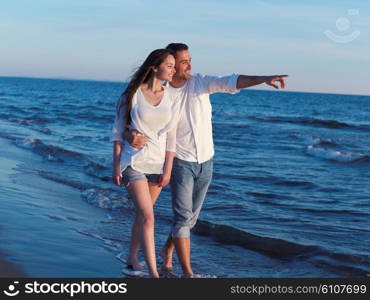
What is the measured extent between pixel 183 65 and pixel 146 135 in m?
0.70

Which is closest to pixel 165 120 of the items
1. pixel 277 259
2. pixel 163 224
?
pixel 277 259

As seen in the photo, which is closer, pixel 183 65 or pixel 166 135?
pixel 166 135

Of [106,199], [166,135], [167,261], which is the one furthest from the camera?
[106,199]

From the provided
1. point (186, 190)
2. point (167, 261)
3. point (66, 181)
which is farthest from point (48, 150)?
point (186, 190)

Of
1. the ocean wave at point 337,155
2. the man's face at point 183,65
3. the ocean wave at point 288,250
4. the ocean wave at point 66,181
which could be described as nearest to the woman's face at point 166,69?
the man's face at point 183,65

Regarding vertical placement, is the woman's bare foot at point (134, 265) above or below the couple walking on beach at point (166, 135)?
below

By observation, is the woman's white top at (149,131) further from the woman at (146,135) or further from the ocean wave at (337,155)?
the ocean wave at (337,155)

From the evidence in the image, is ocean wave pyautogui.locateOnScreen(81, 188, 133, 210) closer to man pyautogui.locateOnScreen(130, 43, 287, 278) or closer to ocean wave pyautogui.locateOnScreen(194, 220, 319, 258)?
ocean wave pyautogui.locateOnScreen(194, 220, 319, 258)

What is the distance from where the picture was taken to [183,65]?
15.8ft

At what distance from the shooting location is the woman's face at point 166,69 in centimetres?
462

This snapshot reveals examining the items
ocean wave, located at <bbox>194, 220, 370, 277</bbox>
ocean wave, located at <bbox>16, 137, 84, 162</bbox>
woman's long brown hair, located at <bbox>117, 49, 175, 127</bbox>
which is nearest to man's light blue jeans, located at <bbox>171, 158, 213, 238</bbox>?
woman's long brown hair, located at <bbox>117, 49, 175, 127</bbox>

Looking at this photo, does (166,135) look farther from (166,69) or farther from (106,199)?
(106,199)

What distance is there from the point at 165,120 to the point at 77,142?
1304cm

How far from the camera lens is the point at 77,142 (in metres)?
17.3
